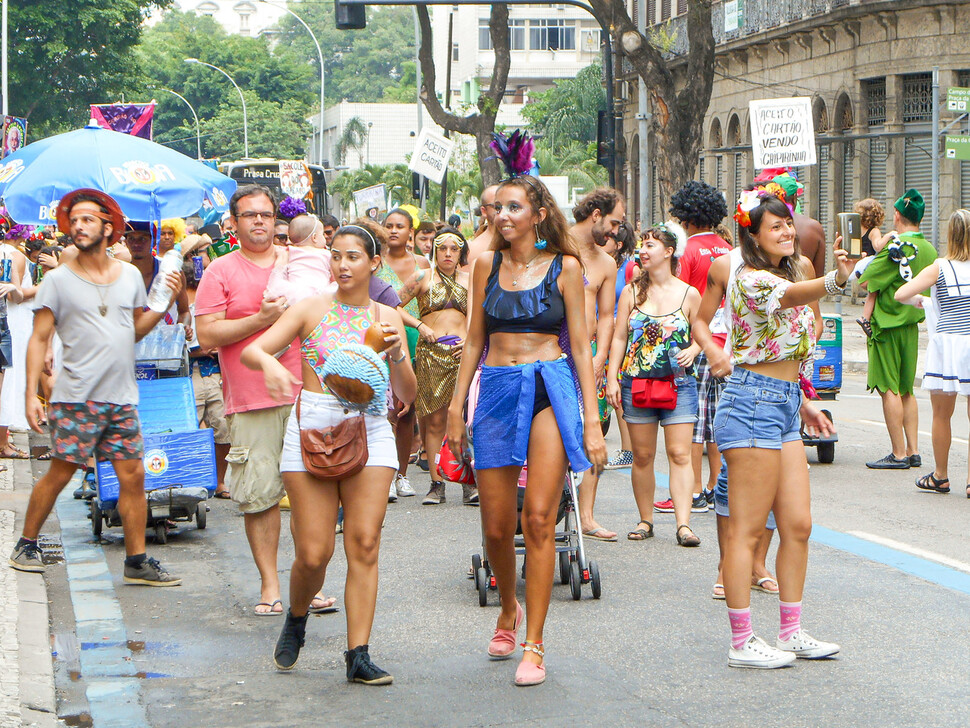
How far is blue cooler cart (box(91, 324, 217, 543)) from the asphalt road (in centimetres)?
19

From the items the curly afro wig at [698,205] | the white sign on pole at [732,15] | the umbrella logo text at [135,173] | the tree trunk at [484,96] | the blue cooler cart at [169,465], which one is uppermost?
the white sign on pole at [732,15]

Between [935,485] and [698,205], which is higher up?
[698,205]

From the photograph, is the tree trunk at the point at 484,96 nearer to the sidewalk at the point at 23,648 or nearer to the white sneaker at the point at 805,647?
the sidewalk at the point at 23,648

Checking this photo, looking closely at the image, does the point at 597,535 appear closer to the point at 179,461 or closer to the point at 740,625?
the point at 179,461

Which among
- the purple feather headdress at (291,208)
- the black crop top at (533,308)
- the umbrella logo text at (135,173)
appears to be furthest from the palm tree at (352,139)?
the black crop top at (533,308)

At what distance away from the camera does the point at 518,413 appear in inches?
216

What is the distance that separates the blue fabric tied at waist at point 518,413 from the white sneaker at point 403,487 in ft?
15.1

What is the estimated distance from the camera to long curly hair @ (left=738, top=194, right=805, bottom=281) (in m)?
5.63

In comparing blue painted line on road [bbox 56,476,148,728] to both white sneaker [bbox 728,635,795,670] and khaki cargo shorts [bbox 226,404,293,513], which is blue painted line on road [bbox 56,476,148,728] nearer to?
khaki cargo shorts [bbox 226,404,293,513]

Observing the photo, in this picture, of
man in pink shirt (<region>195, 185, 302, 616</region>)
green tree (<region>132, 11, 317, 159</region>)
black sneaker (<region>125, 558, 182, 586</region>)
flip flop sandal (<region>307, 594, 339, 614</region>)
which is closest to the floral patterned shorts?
black sneaker (<region>125, 558, 182, 586</region>)

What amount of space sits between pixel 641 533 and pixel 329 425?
11.4 feet

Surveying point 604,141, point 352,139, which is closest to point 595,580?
point 604,141

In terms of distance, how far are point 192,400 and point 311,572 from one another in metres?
3.65

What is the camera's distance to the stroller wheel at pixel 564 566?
6.96m
